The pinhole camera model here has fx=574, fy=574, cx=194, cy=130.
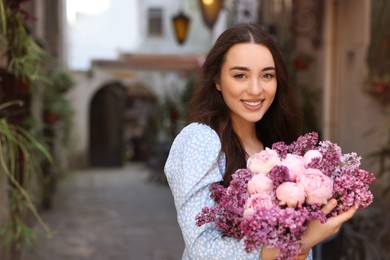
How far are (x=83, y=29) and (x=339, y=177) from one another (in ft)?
98.3

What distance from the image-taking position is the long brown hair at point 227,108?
180 cm

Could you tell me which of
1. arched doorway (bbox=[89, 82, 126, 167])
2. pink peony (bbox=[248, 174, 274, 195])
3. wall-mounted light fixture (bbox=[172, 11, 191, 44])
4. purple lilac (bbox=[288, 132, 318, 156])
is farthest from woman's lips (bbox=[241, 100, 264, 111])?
arched doorway (bbox=[89, 82, 126, 167])

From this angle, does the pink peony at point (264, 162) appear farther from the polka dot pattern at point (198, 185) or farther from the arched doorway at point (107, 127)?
the arched doorway at point (107, 127)

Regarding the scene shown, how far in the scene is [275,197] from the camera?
4.66 ft

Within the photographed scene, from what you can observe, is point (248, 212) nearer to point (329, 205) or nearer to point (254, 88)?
point (329, 205)

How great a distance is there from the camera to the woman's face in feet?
5.76

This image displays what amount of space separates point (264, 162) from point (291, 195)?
0.55 feet

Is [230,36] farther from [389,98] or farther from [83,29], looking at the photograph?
[83,29]

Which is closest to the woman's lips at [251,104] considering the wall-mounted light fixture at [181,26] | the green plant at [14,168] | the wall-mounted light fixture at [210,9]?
the green plant at [14,168]

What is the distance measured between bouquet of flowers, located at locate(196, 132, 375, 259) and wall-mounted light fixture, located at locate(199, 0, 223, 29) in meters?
6.45

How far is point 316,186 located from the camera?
139 cm

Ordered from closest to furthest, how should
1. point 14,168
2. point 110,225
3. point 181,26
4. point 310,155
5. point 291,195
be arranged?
point 291,195
point 310,155
point 14,168
point 110,225
point 181,26

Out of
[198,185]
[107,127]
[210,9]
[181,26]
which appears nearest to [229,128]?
[198,185]

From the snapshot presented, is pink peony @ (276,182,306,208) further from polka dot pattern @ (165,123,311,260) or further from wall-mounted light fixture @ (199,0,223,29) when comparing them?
wall-mounted light fixture @ (199,0,223,29)
